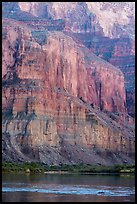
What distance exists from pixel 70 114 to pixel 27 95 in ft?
47.7

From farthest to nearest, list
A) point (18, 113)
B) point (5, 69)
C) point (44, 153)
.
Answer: point (5, 69)
point (18, 113)
point (44, 153)

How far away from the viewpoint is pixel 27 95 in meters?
175

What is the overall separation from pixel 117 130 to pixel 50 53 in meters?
28.8

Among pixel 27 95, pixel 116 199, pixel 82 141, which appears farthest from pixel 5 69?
pixel 116 199

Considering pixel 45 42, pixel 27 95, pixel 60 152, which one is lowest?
pixel 60 152

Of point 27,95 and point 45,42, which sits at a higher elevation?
point 45,42

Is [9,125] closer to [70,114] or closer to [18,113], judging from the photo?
[18,113]

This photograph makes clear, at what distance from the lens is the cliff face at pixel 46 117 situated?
16500 cm

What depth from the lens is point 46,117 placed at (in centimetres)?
17688

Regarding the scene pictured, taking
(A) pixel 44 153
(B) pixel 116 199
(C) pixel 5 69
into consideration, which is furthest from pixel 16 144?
(B) pixel 116 199

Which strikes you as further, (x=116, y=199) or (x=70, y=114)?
(x=70, y=114)

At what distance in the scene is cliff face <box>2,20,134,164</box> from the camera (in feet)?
541

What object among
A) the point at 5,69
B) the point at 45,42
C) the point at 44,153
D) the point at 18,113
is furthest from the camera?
the point at 45,42

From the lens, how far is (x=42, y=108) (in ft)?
578
